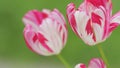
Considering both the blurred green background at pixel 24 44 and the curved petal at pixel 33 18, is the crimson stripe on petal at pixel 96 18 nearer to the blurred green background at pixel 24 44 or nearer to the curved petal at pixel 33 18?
the curved petal at pixel 33 18

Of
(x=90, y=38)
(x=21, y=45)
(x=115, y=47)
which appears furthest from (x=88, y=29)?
(x=21, y=45)

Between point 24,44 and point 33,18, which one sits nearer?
point 33,18

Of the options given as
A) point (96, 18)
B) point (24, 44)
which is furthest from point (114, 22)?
point (24, 44)

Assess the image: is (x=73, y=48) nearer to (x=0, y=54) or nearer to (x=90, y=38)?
(x=0, y=54)

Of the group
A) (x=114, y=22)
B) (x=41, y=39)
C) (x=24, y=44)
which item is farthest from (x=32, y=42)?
(x=24, y=44)

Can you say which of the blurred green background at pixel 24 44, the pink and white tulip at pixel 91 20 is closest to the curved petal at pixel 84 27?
the pink and white tulip at pixel 91 20

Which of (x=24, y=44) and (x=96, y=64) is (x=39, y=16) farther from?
(x=24, y=44)

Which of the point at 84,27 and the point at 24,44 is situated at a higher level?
the point at 24,44
